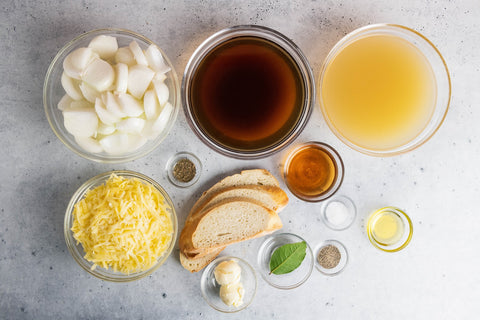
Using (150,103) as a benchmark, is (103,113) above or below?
below

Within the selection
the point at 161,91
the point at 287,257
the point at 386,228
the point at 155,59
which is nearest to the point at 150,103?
the point at 161,91

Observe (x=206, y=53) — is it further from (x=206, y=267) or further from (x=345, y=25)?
(x=206, y=267)

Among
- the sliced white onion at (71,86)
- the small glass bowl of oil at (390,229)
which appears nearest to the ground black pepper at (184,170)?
the sliced white onion at (71,86)

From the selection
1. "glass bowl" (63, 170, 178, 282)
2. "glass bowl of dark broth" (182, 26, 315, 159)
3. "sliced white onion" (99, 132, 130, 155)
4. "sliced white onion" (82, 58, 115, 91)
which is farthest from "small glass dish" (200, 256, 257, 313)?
"sliced white onion" (82, 58, 115, 91)

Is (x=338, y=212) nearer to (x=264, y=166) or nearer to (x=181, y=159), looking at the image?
(x=264, y=166)

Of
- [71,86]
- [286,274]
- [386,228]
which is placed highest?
[386,228]

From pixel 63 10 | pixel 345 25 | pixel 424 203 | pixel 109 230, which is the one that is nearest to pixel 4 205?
pixel 109 230

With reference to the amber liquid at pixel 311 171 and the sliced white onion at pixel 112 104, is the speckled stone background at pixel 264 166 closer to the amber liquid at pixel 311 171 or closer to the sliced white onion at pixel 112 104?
the amber liquid at pixel 311 171
